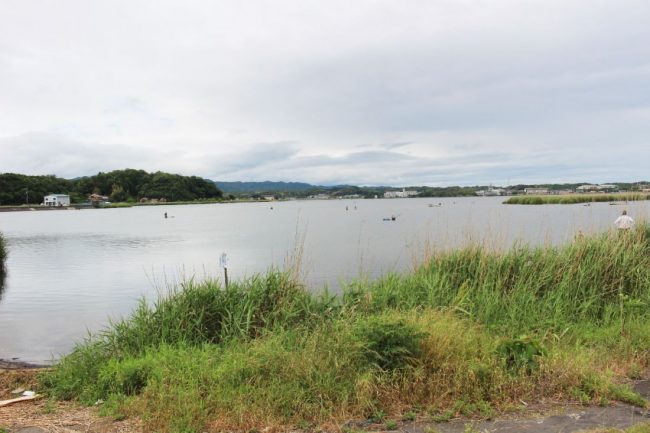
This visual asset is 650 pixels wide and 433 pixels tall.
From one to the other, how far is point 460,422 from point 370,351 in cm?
115

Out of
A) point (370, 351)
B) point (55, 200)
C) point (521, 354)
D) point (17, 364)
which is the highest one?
point (55, 200)

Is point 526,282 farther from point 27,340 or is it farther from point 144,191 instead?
point 144,191

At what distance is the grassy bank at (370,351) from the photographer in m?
4.76

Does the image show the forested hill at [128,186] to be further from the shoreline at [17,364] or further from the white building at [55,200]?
the shoreline at [17,364]

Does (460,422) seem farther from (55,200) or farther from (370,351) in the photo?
(55,200)

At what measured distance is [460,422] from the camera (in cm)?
444

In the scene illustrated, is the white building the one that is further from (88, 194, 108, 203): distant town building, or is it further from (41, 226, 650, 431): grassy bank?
(41, 226, 650, 431): grassy bank

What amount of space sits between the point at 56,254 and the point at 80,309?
74.3ft

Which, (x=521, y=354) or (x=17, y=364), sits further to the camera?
(x=17, y=364)

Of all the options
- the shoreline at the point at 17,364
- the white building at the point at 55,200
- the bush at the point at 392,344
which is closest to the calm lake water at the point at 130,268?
the shoreline at the point at 17,364

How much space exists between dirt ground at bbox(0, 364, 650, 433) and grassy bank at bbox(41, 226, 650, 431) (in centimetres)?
17

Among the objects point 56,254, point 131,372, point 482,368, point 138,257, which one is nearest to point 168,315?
point 131,372

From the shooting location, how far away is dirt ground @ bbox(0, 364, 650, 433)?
4.28 m

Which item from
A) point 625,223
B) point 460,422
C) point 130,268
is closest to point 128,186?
point 130,268
